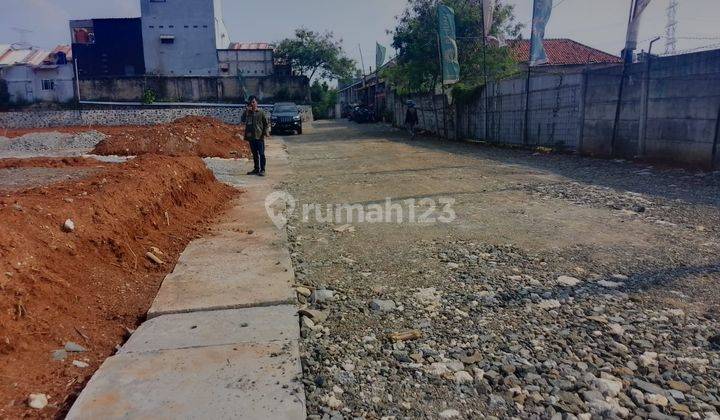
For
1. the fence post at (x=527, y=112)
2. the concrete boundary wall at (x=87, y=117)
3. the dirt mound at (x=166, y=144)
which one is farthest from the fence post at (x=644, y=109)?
the concrete boundary wall at (x=87, y=117)

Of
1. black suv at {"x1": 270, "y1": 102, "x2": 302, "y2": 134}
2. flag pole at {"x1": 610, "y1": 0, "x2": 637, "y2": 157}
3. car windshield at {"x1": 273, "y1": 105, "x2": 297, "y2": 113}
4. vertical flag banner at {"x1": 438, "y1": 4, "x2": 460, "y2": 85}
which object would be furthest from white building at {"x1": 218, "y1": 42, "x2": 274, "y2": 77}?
flag pole at {"x1": 610, "y1": 0, "x2": 637, "y2": 157}

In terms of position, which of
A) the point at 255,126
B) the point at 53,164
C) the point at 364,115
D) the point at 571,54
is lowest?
the point at 53,164

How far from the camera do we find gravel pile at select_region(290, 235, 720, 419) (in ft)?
7.79

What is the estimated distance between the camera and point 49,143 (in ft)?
58.3

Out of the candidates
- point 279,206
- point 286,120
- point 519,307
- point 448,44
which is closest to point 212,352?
point 519,307

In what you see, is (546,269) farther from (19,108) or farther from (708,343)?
(19,108)

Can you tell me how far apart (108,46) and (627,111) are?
3986 centimetres

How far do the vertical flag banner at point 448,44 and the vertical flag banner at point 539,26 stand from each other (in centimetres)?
383

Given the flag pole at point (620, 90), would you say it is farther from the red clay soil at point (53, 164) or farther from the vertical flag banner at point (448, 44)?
the red clay soil at point (53, 164)

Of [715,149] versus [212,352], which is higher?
[715,149]

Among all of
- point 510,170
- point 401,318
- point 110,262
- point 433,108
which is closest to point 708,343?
point 401,318

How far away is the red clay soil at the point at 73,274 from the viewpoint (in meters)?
2.73

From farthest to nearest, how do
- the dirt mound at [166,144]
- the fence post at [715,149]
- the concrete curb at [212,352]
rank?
Result: the dirt mound at [166,144], the fence post at [715,149], the concrete curb at [212,352]

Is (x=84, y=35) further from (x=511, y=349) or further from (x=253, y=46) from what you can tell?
(x=511, y=349)
